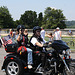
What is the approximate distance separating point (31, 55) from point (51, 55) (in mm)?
686

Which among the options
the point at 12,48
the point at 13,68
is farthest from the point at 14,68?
the point at 12,48

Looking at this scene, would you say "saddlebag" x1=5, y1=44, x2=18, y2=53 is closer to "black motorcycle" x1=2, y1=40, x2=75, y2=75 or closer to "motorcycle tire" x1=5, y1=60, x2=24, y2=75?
"black motorcycle" x1=2, y1=40, x2=75, y2=75

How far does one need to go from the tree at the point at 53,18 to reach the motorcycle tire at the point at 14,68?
8028 centimetres

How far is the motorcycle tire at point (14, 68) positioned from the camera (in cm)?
589

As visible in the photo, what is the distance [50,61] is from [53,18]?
8452 cm

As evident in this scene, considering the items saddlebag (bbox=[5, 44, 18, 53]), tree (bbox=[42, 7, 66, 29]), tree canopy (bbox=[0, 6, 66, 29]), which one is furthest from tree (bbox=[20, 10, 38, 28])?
saddlebag (bbox=[5, 44, 18, 53])

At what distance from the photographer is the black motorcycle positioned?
17.3 ft

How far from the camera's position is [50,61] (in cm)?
546

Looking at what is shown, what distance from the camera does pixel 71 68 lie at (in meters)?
5.15

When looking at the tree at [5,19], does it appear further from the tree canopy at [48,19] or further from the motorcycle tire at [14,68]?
the motorcycle tire at [14,68]

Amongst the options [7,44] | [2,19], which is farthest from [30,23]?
[7,44]

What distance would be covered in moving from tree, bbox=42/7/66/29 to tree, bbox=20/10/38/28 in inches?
900

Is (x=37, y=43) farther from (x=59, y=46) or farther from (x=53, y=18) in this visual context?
(x=53, y=18)

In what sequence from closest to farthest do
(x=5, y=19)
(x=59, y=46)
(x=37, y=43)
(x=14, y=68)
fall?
(x=59, y=46)
(x=37, y=43)
(x=14, y=68)
(x=5, y=19)
